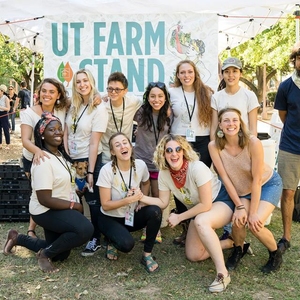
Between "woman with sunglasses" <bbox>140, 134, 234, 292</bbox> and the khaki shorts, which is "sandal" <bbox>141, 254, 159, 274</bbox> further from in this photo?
the khaki shorts

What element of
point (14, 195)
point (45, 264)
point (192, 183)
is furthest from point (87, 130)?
point (14, 195)

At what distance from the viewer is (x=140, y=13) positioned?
18.2ft

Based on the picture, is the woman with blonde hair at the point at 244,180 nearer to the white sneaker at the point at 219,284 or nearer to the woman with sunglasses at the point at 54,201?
the white sneaker at the point at 219,284

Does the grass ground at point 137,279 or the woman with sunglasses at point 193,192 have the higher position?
the woman with sunglasses at point 193,192

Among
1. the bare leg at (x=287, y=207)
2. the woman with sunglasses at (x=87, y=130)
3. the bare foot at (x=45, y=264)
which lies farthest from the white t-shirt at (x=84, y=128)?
the bare leg at (x=287, y=207)

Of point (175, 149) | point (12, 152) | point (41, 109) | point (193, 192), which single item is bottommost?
point (193, 192)

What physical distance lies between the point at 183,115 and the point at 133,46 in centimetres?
189

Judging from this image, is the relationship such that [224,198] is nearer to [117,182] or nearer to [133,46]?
[117,182]

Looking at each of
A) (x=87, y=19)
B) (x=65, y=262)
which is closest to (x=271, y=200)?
(x=65, y=262)

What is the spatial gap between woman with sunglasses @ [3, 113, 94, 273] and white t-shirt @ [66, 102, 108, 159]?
0.33 m

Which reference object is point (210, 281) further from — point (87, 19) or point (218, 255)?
point (87, 19)

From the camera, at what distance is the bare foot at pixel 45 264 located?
3754 millimetres

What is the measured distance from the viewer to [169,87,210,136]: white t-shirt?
428 cm

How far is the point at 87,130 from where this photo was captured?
4195 mm
